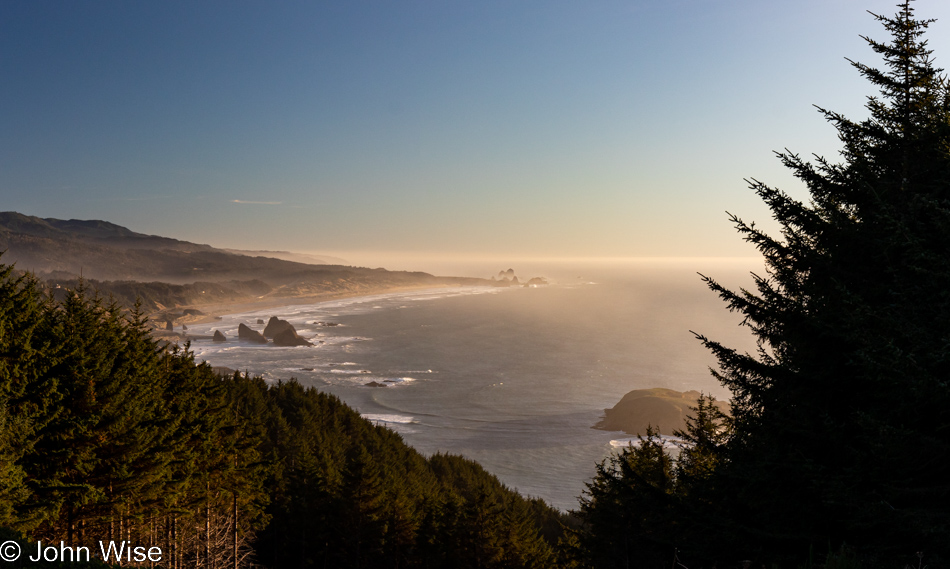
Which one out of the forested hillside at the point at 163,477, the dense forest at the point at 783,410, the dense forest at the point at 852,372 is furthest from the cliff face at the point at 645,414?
the dense forest at the point at 852,372

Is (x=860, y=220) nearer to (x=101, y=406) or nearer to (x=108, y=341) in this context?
(x=101, y=406)

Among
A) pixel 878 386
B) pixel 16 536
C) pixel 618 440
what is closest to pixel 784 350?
pixel 878 386

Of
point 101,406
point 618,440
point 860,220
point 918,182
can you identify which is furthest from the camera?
point 618,440

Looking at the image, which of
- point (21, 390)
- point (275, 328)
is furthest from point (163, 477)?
point (275, 328)

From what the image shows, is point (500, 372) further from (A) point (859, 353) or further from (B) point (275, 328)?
(A) point (859, 353)

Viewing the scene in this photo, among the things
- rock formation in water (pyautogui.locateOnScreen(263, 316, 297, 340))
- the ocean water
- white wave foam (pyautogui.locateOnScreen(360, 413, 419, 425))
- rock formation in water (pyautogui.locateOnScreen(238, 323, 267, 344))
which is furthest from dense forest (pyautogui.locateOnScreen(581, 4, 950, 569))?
rock formation in water (pyautogui.locateOnScreen(238, 323, 267, 344))
